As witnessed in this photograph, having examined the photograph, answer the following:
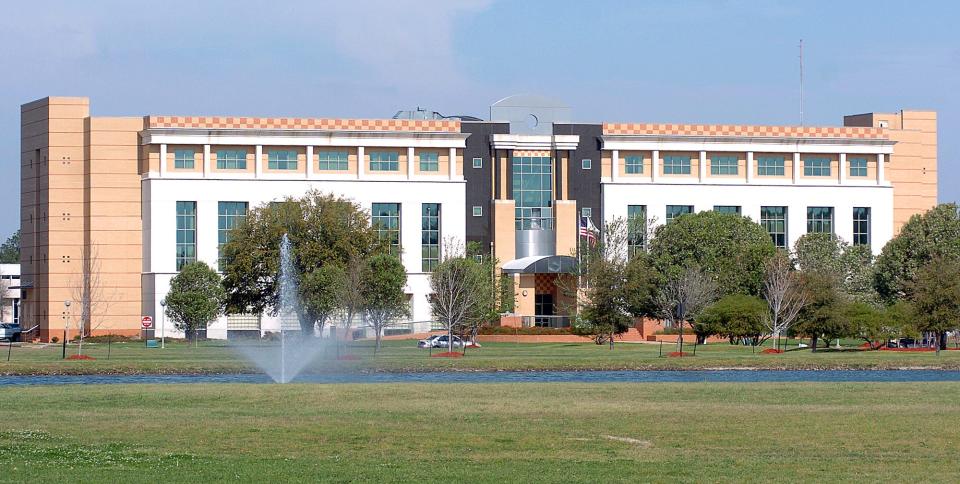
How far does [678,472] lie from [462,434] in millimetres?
6414

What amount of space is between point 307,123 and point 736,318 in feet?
172

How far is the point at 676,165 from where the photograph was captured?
5162 inches

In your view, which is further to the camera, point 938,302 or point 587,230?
point 587,230

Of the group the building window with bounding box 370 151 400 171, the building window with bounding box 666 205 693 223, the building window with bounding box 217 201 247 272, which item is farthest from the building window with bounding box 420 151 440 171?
the building window with bounding box 666 205 693 223

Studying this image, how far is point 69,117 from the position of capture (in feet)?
402

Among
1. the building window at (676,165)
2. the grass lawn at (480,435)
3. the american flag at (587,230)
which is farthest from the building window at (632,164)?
the grass lawn at (480,435)

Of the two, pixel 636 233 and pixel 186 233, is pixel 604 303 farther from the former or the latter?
pixel 186 233

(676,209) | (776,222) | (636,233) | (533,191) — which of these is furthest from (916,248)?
(533,191)

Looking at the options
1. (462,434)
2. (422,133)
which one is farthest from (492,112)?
(462,434)

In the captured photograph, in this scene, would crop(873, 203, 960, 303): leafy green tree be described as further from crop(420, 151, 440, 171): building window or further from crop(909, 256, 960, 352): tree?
crop(420, 151, 440, 171): building window

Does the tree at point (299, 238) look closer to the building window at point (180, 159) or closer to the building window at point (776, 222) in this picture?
the building window at point (180, 159)

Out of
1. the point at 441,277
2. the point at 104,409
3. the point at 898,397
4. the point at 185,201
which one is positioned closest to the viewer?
the point at 104,409

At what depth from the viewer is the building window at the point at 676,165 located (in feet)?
430

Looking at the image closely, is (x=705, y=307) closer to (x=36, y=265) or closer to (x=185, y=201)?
(x=185, y=201)
